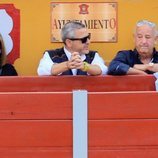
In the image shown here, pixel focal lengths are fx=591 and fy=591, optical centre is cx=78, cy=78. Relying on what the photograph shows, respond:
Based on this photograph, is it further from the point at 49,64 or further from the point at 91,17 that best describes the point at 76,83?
the point at 91,17

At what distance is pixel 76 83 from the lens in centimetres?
346

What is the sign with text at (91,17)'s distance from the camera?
12.3ft

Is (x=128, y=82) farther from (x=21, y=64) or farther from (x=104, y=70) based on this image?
(x=21, y=64)

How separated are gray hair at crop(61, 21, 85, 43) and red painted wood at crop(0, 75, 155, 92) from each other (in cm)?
29
